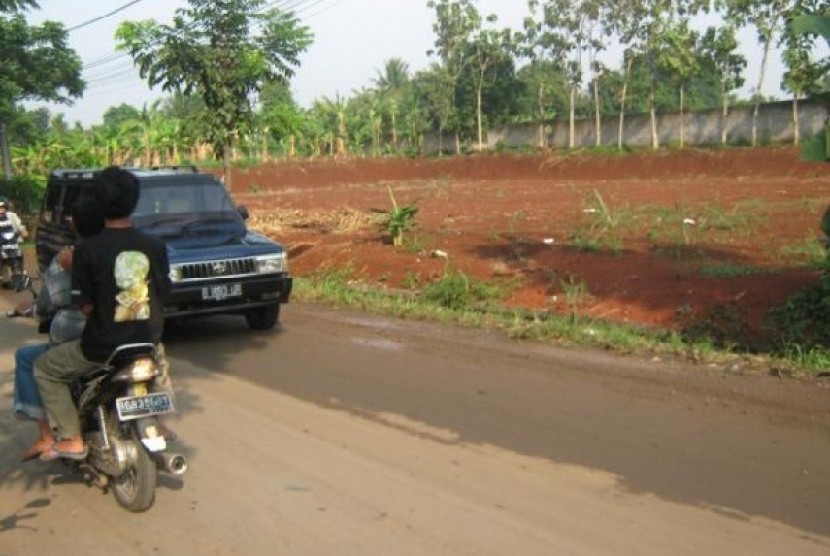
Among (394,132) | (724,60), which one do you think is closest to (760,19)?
(724,60)

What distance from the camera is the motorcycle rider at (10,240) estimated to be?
15.6 metres

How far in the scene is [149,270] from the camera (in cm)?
488

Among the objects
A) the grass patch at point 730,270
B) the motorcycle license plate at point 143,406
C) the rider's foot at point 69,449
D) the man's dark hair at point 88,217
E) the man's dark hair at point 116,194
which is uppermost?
the man's dark hair at point 116,194

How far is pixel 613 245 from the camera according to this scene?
13852 mm

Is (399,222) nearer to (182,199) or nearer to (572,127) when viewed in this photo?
(182,199)

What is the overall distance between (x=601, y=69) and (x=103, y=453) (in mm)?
49918

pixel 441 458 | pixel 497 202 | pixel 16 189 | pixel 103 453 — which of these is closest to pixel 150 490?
pixel 103 453

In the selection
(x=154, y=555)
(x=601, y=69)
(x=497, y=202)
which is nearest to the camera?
(x=154, y=555)

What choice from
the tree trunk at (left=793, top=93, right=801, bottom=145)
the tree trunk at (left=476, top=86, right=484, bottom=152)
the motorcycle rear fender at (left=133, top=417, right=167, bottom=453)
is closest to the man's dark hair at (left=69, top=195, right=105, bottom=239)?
the motorcycle rear fender at (left=133, top=417, right=167, bottom=453)

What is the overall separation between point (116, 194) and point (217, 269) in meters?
4.92

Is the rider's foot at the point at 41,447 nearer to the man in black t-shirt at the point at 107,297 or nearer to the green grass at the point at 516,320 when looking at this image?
the man in black t-shirt at the point at 107,297

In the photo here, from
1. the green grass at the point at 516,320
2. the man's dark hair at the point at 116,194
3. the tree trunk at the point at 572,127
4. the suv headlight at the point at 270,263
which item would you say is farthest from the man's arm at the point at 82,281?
the tree trunk at the point at 572,127

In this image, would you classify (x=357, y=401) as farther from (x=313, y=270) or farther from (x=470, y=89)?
(x=470, y=89)

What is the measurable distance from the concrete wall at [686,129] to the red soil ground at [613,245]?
6.98 metres
